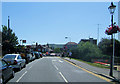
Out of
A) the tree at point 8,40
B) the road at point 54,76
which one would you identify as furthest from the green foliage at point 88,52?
the road at point 54,76

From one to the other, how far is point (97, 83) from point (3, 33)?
3404 centimetres

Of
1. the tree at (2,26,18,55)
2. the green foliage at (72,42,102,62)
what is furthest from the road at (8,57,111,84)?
the green foliage at (72,42,102,62)

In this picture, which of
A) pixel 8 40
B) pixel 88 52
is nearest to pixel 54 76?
pixel 8 40

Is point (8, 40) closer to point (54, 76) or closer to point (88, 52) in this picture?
point (88, 52)

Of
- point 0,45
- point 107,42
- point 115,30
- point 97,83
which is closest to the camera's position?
point 97,83

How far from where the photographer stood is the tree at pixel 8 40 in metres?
36.3

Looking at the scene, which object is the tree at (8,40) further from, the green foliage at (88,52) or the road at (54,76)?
the road at (54,76)

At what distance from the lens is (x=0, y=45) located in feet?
116

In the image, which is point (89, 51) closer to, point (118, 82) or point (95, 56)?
point (95, 56)

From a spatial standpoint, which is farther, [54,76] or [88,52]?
[88,52]

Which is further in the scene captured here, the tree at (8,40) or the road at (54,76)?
the tree at (8,40)

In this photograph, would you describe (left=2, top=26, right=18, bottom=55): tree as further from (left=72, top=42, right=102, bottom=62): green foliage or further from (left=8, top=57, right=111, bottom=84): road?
(left=8, top=57, right=111, bottom=84): road

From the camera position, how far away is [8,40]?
124 ft

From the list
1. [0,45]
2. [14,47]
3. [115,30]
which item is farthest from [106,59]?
[115,30]
